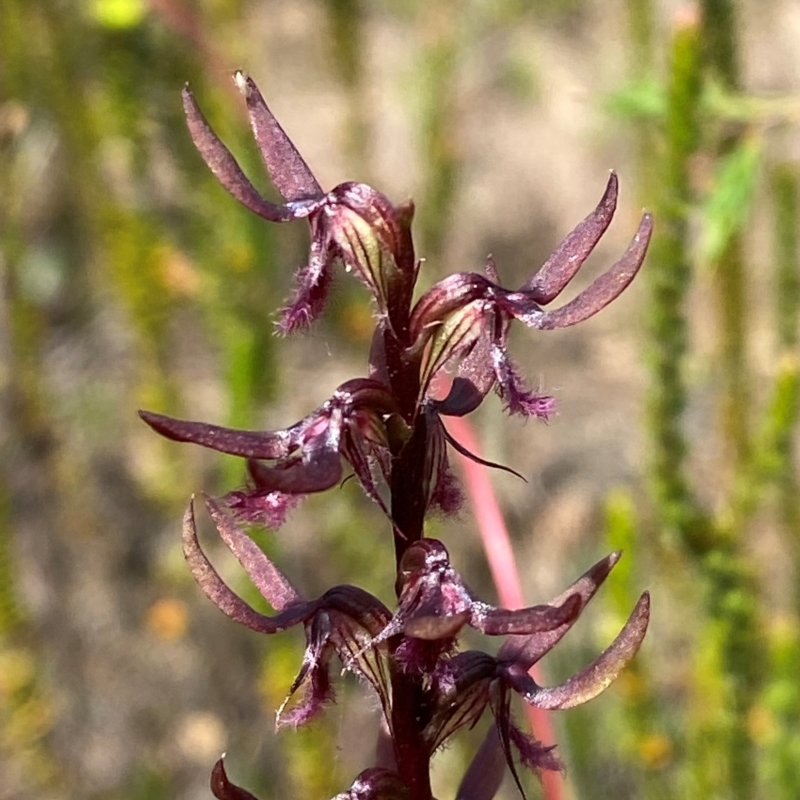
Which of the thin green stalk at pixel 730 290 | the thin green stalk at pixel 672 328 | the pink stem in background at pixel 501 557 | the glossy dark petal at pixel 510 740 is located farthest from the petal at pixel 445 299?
the thin green stalk at pixel 730 290

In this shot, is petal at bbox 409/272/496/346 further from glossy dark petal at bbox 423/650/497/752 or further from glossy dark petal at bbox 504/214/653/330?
glossy dark petal at bbox 423/650/497/752

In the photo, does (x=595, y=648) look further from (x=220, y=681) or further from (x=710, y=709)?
(x=220, y=681)

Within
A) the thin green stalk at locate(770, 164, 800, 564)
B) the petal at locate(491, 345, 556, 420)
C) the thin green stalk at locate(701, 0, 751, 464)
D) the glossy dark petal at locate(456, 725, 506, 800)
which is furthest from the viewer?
the thin green stalk at locate(770, 164, 800, 564)

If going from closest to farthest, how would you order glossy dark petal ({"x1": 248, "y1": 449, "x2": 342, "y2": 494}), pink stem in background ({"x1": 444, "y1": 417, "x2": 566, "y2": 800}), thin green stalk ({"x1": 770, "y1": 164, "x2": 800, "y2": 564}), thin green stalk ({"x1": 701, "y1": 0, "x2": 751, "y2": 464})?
glossy dark petal ({"x1": 248, "y1": 449, "x2": 342, "y2": 494})
pink stem in background ({"x1": 444, "y1": 417, "x2": 566, "y2": 800})
thin green stalk ({"x1": 701, "y1": 0, "x2": 751, "y2": 464})
thin green stalk ({"x1": 770, "y1": 164, "x2": 800, "y2": 564})

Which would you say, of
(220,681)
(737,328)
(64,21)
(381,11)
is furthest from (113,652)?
(381,11)

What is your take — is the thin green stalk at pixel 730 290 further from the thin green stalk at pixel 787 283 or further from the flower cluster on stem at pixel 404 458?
the flower cluster on stem at pixel 404 458

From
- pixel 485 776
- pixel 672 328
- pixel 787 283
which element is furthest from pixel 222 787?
pixel 787 283

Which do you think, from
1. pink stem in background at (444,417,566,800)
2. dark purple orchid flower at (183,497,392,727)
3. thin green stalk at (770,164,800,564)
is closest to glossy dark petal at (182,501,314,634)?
dark purple orchid flower at (183,497,392,727)

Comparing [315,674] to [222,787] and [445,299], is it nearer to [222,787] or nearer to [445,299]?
[222,787]
